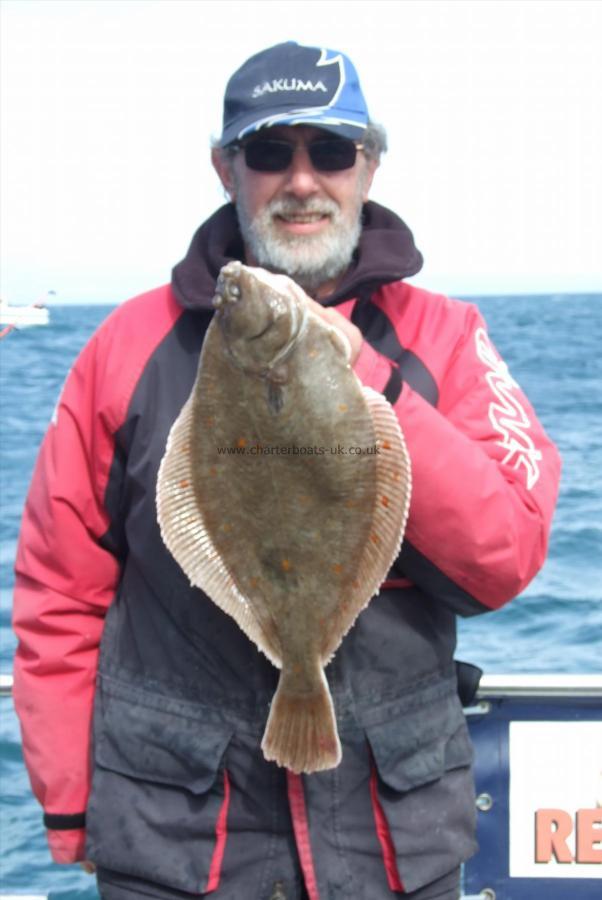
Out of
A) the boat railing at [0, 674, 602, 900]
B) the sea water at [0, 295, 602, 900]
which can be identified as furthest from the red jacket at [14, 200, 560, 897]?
the sea water at [0, 295, 602, 900]

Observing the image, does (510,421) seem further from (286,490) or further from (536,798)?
(536,798)

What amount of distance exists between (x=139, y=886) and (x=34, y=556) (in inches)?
32.1

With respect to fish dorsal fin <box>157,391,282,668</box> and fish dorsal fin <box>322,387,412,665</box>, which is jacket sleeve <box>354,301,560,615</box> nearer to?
fish dorsal fin <box>322,387,412,665</box>

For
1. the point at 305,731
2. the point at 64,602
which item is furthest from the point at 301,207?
the point at 305,731

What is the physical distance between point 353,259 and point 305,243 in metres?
0.17

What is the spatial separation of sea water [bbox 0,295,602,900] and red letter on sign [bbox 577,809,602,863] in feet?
7.31

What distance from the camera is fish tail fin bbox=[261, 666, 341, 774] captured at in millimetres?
2586

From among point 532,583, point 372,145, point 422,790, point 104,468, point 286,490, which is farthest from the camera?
point 532,583

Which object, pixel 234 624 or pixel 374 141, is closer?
pixel 234 624

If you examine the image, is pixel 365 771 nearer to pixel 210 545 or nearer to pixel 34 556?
pixel 210 545

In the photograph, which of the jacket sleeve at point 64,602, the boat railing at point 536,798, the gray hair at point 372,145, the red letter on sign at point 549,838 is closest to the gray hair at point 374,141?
the gray hair at point 372,145

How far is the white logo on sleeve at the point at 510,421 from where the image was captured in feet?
9.15

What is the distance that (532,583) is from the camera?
966cm

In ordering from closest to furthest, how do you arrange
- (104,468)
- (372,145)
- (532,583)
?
1. (104,468)
2. (372,145)
3. (532,583)
